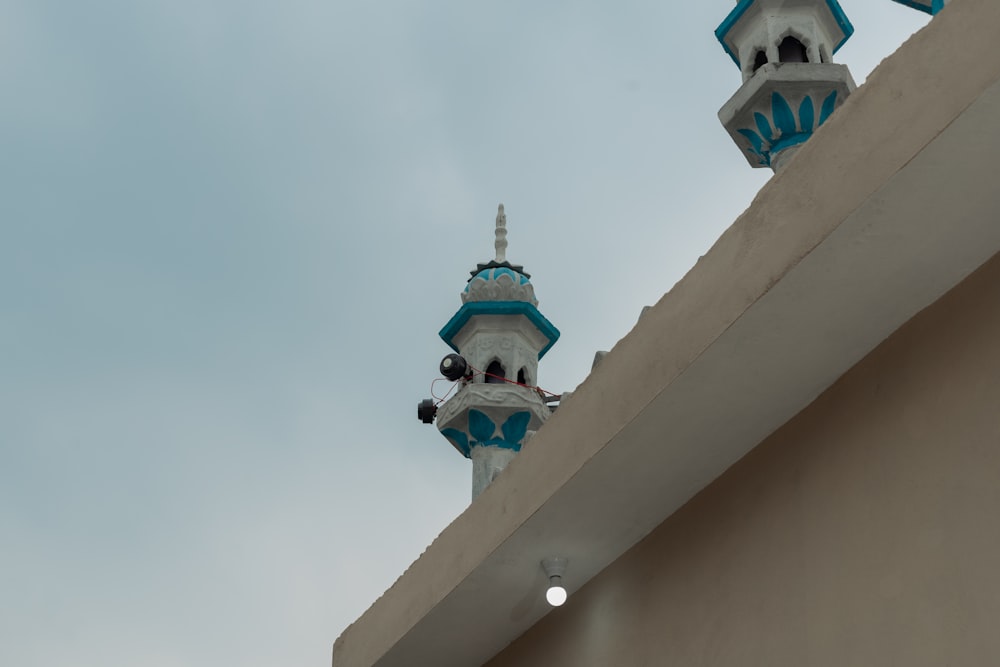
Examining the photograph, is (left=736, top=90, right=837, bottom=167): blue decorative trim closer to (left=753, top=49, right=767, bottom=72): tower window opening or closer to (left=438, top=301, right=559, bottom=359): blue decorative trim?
(left=753, top=49, right=767, bottom=72): tower window opening

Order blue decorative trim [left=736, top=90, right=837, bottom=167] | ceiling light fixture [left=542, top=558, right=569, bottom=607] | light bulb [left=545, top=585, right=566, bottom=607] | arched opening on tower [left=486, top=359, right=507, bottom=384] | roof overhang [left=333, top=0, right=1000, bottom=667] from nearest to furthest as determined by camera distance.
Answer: roof overhang [left=333, top=0, right=1000, bottom=667] → light bulb [left=545, top=585, right=566, bottom=607] → ceiling light fixture [left=542, top=558, right=569, bottom=607] → blue decorative trim [left=736, top=90, right=837, bottom=167] → arched opening on tower [left=486, top=359, right=507, bottom=384]

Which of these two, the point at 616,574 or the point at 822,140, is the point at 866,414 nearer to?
the point at 822,140

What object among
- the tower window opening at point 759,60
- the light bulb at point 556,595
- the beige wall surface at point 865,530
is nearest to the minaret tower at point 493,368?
the tower window opening at point 759,60

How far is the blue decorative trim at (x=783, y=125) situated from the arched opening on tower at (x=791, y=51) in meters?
0.39

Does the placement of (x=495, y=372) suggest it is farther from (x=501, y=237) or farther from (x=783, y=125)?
(x=783, y=125)

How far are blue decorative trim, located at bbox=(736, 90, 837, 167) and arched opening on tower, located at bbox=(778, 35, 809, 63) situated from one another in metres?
0.39

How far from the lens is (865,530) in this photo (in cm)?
319

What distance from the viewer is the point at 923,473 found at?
3.09 metres

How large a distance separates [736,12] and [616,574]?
382cm

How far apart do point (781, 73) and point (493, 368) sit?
2.67m

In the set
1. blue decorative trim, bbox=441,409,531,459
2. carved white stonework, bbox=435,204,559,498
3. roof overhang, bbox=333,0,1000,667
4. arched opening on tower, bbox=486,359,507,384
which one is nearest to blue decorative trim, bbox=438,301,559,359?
carved white stonework, bbox=435,204,559,498

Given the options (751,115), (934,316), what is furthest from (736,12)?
(934,316)

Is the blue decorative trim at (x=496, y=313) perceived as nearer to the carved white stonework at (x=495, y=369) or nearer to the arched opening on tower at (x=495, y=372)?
the carved white stonework at (x=495, y=369)

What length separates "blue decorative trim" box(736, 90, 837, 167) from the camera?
21.5ft
